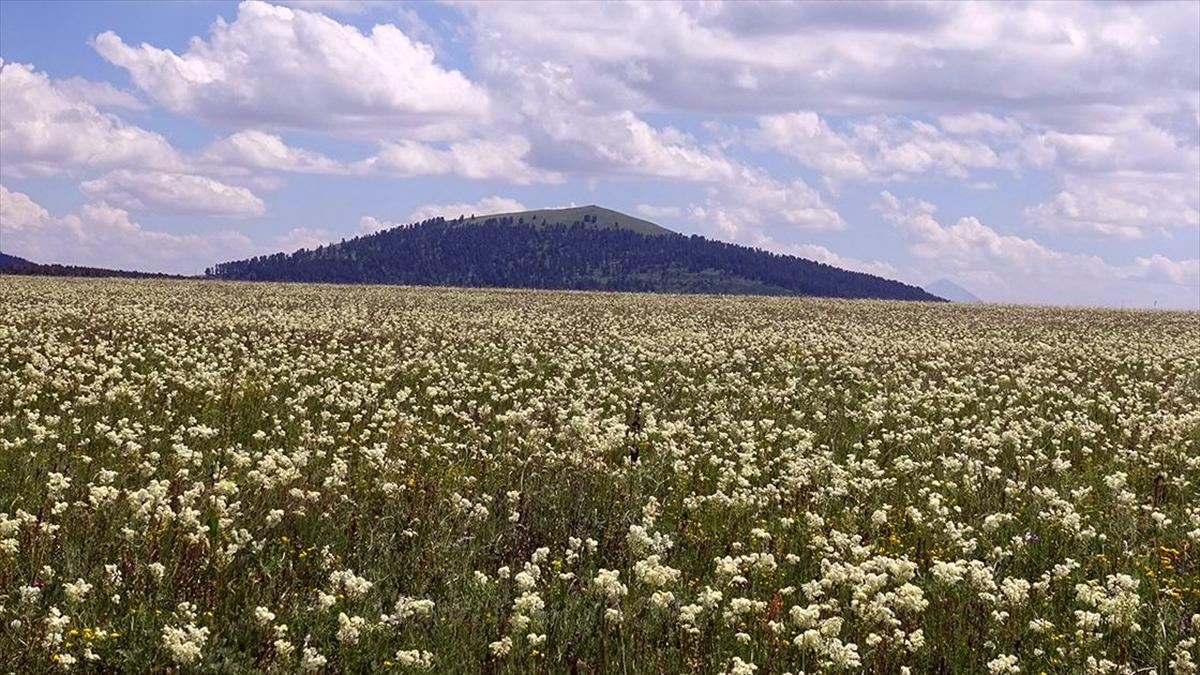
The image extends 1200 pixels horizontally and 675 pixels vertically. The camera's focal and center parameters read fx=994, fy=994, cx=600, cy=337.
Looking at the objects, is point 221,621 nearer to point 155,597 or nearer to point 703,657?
point 155,597

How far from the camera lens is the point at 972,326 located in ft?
152

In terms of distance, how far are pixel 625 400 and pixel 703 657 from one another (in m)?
11.3

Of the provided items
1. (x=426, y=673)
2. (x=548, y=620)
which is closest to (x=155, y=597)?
(x=426, y=673)

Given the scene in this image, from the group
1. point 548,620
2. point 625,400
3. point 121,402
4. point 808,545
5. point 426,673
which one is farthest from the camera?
point 625,400

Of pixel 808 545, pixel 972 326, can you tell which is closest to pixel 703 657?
pixel 808 545

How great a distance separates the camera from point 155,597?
22.8 feet

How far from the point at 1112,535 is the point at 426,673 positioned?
22.8 ft

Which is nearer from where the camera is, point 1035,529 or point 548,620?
point 548,620

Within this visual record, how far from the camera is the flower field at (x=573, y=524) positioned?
21.6ft

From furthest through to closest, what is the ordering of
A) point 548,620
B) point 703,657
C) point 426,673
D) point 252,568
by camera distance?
point 252,568, point 548,620, point 703,657, point 426,673

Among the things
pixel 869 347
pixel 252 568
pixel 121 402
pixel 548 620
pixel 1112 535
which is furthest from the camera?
pixel 869 347

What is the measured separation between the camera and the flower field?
21.6 feet

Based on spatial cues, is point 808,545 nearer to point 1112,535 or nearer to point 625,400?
point 1112,535

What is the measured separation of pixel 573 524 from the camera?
384 inches
